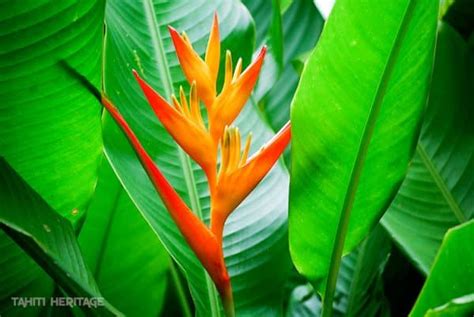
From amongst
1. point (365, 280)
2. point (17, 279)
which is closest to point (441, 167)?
point (365, 280)

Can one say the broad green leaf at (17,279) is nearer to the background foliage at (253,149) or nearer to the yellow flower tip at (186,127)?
the background foliage at (253,149)

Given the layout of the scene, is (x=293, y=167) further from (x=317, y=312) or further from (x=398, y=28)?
(x=317, y=312)

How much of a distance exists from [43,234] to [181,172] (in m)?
0.26

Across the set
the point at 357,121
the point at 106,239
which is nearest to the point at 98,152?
the point at 106,239

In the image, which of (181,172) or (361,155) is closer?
(361,155)

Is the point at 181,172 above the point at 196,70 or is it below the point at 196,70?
below

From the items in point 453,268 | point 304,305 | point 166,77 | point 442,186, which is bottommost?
point 304,305

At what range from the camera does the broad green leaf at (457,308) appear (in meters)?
0.48

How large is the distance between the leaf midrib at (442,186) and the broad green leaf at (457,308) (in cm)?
43

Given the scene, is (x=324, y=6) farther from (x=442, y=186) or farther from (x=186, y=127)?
(x=186, y=127)

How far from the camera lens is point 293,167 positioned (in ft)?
2.16

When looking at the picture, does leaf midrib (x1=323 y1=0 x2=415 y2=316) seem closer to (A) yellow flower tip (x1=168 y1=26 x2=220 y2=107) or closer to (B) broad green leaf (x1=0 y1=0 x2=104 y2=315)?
(A) yellow flower tip (x1=168 y1=26 x2=220 y2=107)

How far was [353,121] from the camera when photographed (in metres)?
0.64

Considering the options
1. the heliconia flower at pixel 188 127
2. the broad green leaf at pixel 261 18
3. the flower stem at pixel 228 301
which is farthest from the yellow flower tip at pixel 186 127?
the broad green leaf at pixel 261 18
